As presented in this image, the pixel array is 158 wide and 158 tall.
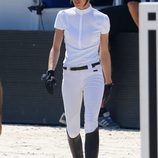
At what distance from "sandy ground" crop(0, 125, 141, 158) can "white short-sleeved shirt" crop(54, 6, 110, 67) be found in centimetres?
195

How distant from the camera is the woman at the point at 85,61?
21.2ft

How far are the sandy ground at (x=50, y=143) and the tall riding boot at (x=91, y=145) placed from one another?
163cm

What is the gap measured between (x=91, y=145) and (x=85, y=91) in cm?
47

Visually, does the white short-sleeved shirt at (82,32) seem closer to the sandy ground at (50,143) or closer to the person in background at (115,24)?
the sandy ground at (50,143)

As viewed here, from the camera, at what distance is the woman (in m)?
6.46

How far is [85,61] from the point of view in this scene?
646 cm

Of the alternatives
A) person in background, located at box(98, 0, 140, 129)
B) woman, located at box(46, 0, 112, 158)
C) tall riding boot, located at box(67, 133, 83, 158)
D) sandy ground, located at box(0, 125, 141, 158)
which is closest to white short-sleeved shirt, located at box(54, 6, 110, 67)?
woman, located at box(46, 0, 112, 158)

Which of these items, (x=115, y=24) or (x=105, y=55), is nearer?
(x=105, y=55)

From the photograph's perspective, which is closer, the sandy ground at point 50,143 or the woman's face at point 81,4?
the woman's face at point 81,4

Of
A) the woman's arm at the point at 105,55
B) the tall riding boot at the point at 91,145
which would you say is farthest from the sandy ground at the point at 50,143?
the woman's arm at the point at 105,55

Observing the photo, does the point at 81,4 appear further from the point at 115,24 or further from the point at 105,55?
the point at 115,24

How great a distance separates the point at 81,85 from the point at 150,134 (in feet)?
12.8

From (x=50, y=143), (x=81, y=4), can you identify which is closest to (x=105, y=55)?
(x=81, y=4)

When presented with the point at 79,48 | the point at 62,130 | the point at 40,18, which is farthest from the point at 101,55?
the point at 40,18
